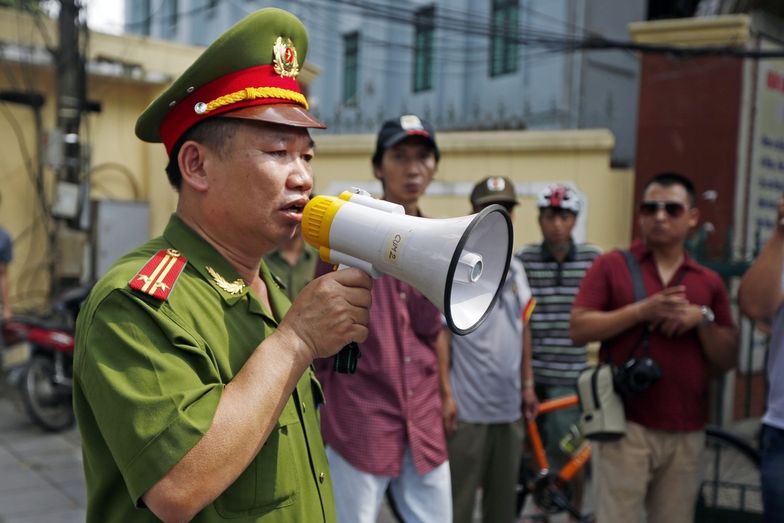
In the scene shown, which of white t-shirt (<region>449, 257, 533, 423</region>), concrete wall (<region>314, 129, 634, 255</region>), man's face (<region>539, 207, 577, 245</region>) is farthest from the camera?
concrete wall (<region>314, 129, 634, 255</region>)

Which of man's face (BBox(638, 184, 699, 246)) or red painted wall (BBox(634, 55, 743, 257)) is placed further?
red painted wall (BBox(634, 55, 743, 257))

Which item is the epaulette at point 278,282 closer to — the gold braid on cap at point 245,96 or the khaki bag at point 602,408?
the gold braid on cap at point 245,96

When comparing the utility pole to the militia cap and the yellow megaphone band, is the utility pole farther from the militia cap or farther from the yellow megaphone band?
the yellow megaphone band

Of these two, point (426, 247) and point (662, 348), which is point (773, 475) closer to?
point (662, 348)

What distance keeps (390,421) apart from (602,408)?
3.01ft

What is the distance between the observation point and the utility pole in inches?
279

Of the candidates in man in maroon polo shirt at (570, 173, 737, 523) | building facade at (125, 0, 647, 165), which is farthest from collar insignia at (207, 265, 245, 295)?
building facade at (125, 0, 647, 165)

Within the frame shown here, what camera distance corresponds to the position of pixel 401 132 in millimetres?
3012

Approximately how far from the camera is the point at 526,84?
1259 cm

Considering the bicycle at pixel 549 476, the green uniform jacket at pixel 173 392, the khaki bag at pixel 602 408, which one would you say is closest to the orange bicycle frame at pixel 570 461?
the bicycle at pixel 549 476

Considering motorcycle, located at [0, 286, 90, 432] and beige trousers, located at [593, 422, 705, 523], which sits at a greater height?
beige trousers, located at [593, 422, 705, 523]

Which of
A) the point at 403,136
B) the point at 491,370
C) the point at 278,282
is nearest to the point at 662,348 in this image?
the point at 491,370

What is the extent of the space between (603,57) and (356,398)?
432 inches

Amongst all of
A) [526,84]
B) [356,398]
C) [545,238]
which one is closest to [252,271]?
[356,398]
